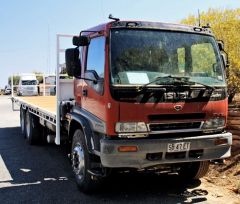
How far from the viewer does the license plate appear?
593cm

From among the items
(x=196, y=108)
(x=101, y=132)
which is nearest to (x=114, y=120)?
(x=101, y=132)

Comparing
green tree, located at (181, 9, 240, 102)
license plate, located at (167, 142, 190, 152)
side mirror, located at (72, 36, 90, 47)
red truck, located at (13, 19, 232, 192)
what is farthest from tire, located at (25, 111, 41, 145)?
license plate, located at (167, 142, 190, 152)

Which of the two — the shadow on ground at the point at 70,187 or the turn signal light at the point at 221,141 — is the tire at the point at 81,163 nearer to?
the shadow on ground at the point at 70,187

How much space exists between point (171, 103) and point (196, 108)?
413 millimetres

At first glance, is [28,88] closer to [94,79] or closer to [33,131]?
[33,131]

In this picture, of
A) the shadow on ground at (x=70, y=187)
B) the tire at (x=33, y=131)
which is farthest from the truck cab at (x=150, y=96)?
the tire at (x=33, y=131)

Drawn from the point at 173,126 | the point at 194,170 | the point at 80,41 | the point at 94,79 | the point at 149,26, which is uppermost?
the point at 149,26

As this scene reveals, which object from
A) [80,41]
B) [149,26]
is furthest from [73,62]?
[149,26]

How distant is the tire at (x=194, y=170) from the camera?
7.08 metres

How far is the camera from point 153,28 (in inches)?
247

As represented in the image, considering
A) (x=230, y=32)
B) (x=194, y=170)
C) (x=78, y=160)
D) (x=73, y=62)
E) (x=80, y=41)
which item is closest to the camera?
(x=80, y=41)

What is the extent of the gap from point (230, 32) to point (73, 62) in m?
6.92

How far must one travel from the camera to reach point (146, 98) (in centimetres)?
582

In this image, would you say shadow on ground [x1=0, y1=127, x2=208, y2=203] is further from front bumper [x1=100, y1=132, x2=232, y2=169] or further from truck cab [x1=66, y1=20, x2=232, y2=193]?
front bumper [x1=100, y1=132, x2=232, y2=169]
